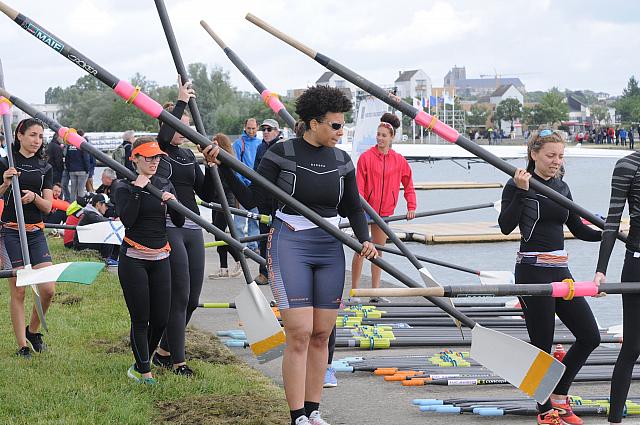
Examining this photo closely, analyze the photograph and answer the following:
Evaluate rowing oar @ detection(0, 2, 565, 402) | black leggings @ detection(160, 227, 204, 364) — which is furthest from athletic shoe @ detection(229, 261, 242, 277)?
rowing oar @ detection(0, 2, 565, 402)

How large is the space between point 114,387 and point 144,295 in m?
0.65

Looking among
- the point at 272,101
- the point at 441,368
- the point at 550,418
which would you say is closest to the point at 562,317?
the point at 550,418

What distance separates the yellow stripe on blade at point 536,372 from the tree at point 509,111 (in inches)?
4716

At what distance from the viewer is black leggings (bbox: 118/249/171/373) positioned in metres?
6.61

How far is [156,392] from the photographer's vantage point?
6.45 m

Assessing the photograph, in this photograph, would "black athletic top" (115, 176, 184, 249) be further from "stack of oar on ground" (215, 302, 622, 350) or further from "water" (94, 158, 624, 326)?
"water" (94, 158, 624, 326)

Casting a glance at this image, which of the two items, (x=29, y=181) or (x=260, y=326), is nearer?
(x=260, y=326)

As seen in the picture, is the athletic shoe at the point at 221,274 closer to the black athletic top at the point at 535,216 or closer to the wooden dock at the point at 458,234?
the wooden dock at the point at 458,234

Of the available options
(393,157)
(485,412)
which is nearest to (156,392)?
(485,412)

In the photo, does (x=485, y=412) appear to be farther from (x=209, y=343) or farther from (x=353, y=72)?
(x=209, y=343)

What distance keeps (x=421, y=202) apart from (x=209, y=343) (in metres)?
21.5

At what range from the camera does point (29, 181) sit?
307 inches

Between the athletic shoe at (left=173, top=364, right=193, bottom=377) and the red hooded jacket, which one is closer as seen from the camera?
the athletic shoe at (left=173, top=364, right=193, bottom=377)

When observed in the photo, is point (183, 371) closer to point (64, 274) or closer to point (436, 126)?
point (64, 274)
